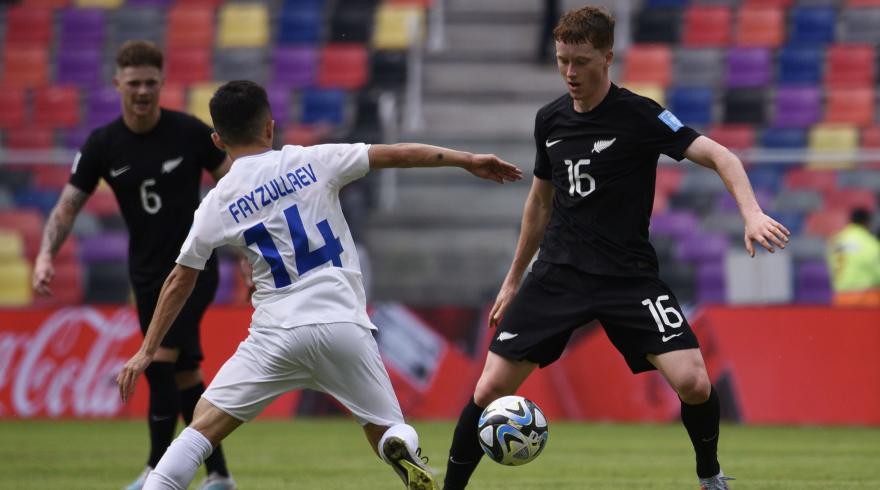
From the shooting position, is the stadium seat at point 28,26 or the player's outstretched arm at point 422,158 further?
the stadium seat at point 28,26

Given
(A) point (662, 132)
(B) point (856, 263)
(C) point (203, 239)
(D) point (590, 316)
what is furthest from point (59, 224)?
(B) point (856, 263)

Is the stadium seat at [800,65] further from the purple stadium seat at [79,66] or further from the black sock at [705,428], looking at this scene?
the black sock at [705,428]

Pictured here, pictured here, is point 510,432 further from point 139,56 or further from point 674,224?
point 674,224

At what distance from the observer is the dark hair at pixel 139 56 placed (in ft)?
24.4

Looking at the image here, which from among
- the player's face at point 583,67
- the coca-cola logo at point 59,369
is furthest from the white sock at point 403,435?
the coca-cola logo at point 59,369

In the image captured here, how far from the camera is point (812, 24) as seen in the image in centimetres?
1873

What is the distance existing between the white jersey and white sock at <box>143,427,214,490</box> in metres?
0.53

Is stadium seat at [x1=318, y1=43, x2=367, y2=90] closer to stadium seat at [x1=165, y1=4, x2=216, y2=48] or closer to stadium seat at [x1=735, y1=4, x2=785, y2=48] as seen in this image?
stadium seat at [x1=165, y1=4, x2=216, y2=48]

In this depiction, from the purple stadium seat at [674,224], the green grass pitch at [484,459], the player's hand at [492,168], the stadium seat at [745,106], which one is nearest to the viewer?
the player's hand at [492,168]

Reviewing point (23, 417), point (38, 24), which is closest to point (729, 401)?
point (23, 417)

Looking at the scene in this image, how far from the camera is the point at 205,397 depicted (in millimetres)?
5367

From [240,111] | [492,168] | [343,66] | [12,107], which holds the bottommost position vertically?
[12,107]

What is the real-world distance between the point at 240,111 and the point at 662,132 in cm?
183

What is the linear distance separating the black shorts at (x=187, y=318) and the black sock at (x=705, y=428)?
115 inches
